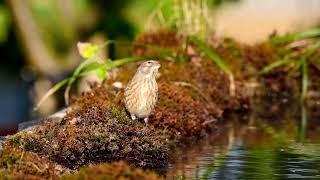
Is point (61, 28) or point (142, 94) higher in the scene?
point (61, 28)

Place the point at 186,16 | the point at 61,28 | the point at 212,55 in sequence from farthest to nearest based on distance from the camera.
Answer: the point at 61,28 → the point at 186,16 → the point at 212,55

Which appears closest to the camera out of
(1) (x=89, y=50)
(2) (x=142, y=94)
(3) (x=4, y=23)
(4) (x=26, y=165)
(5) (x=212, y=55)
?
(4) (x=26, y=165)

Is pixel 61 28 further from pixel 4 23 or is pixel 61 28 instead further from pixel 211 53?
pixel 211 53

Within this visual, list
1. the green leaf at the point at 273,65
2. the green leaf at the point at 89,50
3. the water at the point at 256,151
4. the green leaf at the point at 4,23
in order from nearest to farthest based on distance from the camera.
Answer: the water at the point at 256,151
the green leaf at the point at 89,50
the green leaf at the point at 273,65
the green leaf at the point at 4,23

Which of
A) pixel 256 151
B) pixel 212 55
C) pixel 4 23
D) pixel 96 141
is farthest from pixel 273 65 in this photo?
pixel 4 23

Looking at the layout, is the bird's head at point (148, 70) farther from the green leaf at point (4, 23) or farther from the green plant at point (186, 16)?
the green leaf at point (4, 23)

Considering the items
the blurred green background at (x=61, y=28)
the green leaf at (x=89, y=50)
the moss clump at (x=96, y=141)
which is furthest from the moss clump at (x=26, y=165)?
the blurred green background at (x=61, y=28)

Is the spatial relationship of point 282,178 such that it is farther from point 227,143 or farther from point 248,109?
point 248,109
